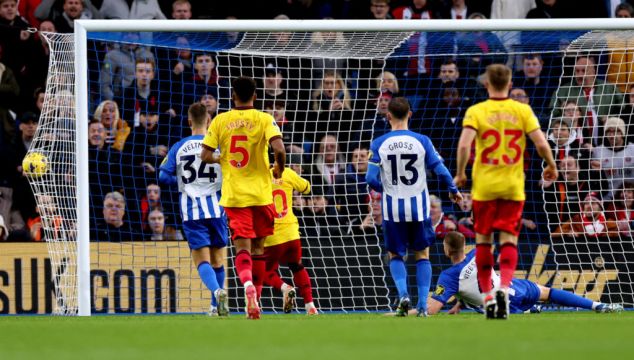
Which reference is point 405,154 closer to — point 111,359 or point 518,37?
point 518,37

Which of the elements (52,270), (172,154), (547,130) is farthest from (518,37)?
(52,270)

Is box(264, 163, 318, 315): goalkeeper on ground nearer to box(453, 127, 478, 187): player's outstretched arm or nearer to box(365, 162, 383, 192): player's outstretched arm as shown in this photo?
box(365, 162, 383, 192): player's outstretched arm

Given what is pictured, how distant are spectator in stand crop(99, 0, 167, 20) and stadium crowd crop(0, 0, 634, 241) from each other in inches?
23.8

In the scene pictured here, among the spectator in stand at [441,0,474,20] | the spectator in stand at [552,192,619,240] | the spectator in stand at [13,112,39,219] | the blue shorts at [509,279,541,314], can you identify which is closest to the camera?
the blue shorts at [509,279,541,314]

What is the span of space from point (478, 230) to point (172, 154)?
3.78 metres

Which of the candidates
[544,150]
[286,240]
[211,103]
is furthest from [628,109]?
[544,150]

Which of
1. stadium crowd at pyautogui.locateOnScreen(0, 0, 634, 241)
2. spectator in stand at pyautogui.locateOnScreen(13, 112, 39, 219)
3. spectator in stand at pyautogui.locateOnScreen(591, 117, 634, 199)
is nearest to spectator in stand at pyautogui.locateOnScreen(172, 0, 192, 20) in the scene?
stadium crowd at pyautogui.locateOnScreen(0, 0, 634, 241)

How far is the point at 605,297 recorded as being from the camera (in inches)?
570

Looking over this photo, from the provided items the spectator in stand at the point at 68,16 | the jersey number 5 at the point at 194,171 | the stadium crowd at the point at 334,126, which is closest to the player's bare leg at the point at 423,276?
the jersey number 5 at the point at 194,171

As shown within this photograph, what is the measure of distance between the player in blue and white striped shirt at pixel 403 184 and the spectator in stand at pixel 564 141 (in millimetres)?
3953

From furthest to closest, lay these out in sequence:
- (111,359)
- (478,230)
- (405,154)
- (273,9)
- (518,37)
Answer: (273,9) → (518,37) → (405,154) → (478,230) → (111,359)

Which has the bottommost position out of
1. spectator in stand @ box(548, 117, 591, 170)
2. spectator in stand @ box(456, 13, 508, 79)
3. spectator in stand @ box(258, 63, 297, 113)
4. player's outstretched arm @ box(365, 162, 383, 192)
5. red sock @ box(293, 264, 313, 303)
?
red sock @ box(293, 264, 313, 303)

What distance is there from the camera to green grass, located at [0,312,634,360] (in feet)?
20.7

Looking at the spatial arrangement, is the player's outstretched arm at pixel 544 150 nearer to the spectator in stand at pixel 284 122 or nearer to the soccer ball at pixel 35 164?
the soccer ball at pixel 35 164
